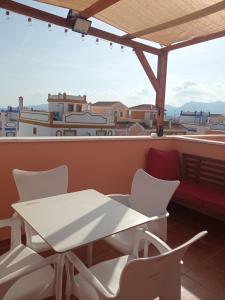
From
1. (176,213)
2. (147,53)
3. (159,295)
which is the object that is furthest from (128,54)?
(159,295)

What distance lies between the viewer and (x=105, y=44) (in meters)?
3.79

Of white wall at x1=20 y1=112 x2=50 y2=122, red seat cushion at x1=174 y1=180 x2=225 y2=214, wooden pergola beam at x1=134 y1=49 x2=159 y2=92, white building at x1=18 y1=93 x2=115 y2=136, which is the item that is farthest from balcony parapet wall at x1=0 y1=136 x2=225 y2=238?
white wall at x1=20 y1=112 x2=50 y2=122

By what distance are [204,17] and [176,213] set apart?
101 inches

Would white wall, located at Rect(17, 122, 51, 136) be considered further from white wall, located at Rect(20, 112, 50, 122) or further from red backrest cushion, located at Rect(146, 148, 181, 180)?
red backrest cushion, located at Rect(146, 148, 181, 180)

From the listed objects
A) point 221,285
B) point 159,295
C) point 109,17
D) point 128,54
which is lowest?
point 221,285

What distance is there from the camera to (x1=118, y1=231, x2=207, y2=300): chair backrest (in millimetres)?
973

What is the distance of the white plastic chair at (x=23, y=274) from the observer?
1181 mm

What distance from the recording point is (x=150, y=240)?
5.00ft

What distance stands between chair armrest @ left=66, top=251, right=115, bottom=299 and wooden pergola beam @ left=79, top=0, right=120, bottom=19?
8.40 feet

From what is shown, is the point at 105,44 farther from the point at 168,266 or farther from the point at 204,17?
the point at 168,266

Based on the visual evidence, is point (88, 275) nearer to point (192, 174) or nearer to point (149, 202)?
point (149, 202)

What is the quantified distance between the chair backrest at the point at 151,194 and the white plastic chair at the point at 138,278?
1.55 feet

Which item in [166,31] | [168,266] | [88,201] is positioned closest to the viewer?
[168,266]

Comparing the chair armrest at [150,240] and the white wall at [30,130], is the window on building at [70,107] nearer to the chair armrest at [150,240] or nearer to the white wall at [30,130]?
the white wall at [30,130]
